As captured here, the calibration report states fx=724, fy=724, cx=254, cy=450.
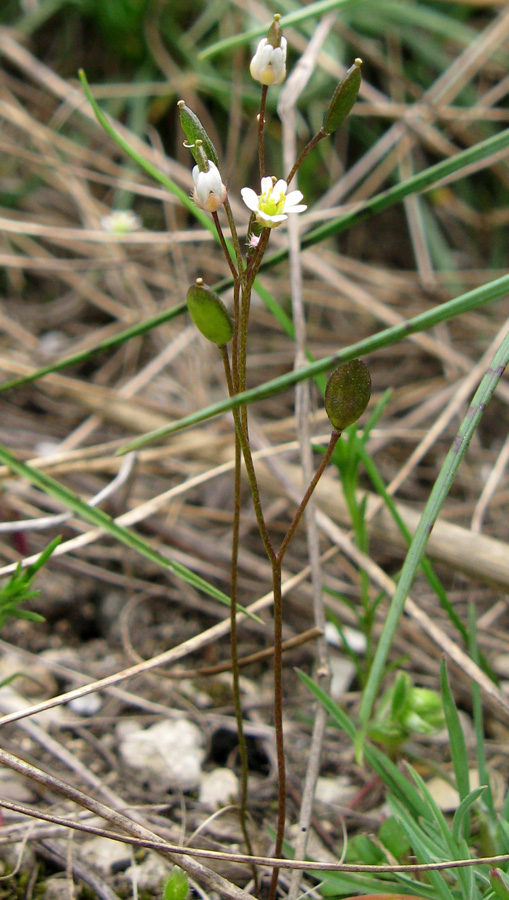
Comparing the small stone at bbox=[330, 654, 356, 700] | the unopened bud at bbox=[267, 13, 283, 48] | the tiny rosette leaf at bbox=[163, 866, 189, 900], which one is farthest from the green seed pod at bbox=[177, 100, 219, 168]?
the small stone at bbox=[330, 654, 356, 700]

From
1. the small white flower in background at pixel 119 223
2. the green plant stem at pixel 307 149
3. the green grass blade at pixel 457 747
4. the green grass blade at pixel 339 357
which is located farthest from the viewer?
the small white flower in background at pixel 119 223

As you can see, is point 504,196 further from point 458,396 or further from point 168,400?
point 168,400

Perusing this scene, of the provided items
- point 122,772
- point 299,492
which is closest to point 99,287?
point 299,492

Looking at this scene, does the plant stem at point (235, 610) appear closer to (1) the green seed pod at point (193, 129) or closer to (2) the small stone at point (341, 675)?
(1) the green seed pod at point (193, 129)

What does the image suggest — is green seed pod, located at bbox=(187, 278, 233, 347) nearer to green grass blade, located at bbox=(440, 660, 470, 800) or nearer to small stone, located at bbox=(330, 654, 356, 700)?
green grass blade, located at bbox=(440, 660, 470, 800)

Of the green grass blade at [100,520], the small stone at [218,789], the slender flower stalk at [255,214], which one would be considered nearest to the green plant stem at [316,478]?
the slender flower stalk at [255,214]

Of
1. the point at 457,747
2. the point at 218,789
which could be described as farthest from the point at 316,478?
the point at 218,789
